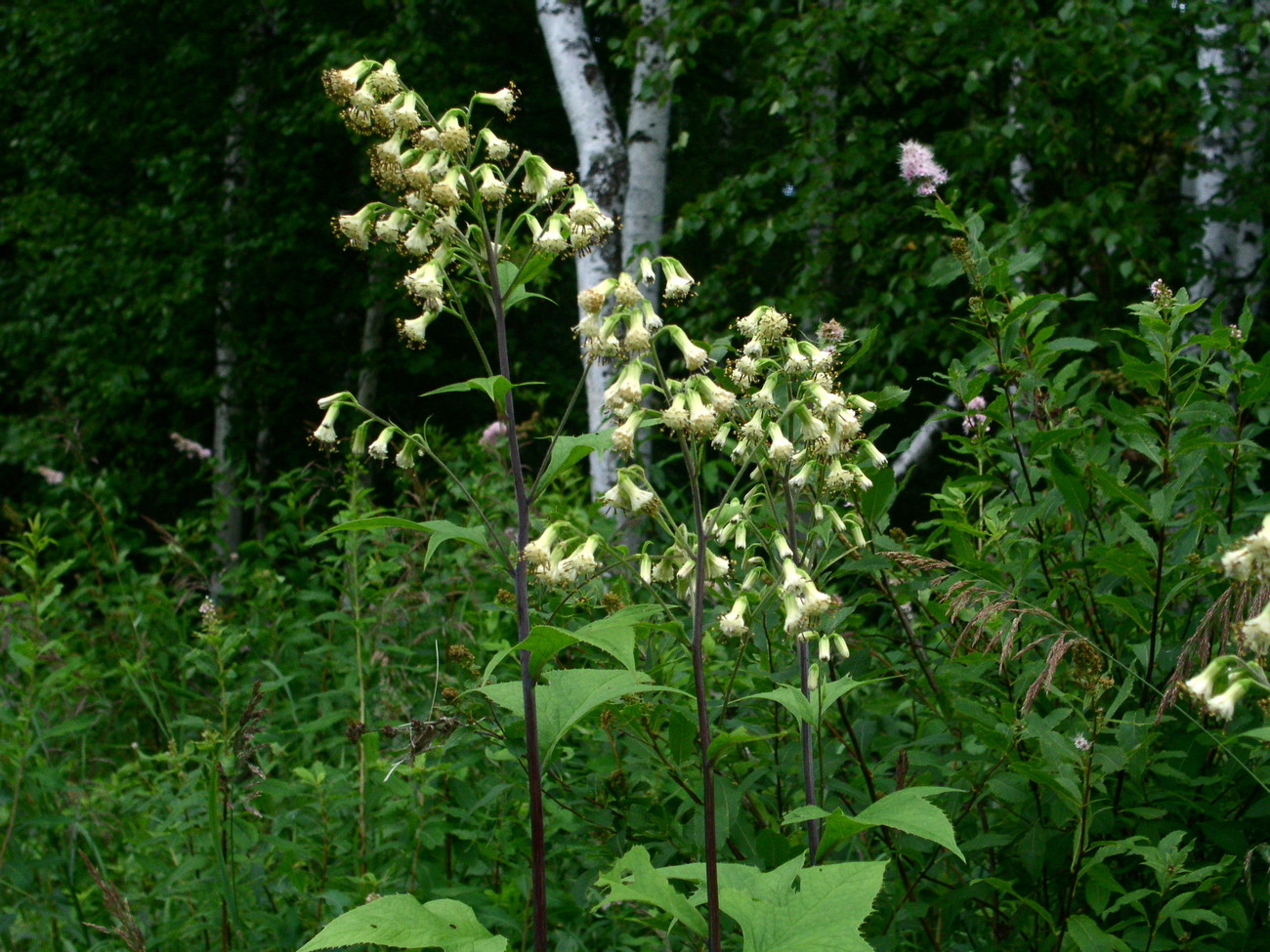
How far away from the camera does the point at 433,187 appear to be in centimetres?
175

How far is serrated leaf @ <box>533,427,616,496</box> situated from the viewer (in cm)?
165

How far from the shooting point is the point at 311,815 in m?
2.99

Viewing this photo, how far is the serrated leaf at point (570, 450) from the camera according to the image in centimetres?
165

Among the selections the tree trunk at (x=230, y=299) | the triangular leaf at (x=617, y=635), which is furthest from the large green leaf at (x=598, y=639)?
the tree trunk at (x=230, y=299)

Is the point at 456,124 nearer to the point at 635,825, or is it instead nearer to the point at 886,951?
the point at 635,825

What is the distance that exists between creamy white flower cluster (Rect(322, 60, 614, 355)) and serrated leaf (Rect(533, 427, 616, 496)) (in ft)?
1.02

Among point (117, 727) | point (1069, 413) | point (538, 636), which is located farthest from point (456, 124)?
point (117, 727)

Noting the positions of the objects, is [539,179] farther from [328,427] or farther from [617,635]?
[617,635]

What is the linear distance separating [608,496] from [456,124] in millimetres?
703

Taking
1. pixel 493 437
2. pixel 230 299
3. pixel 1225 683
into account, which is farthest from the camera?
pixel 230 299

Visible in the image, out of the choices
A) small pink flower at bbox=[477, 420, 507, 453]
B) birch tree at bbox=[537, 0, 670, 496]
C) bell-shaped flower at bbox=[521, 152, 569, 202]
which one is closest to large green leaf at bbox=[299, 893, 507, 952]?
bell-shaped flower at bbox=[521, 152, 569, 202]

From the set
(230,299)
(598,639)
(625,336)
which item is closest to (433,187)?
(625,336)

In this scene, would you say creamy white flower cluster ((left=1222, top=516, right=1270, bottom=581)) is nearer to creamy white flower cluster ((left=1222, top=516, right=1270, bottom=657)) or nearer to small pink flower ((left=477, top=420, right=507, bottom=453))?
creamy white flower cluster ((left=1222, top=516, right=1270, bottom=657))

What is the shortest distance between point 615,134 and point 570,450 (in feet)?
19.8
